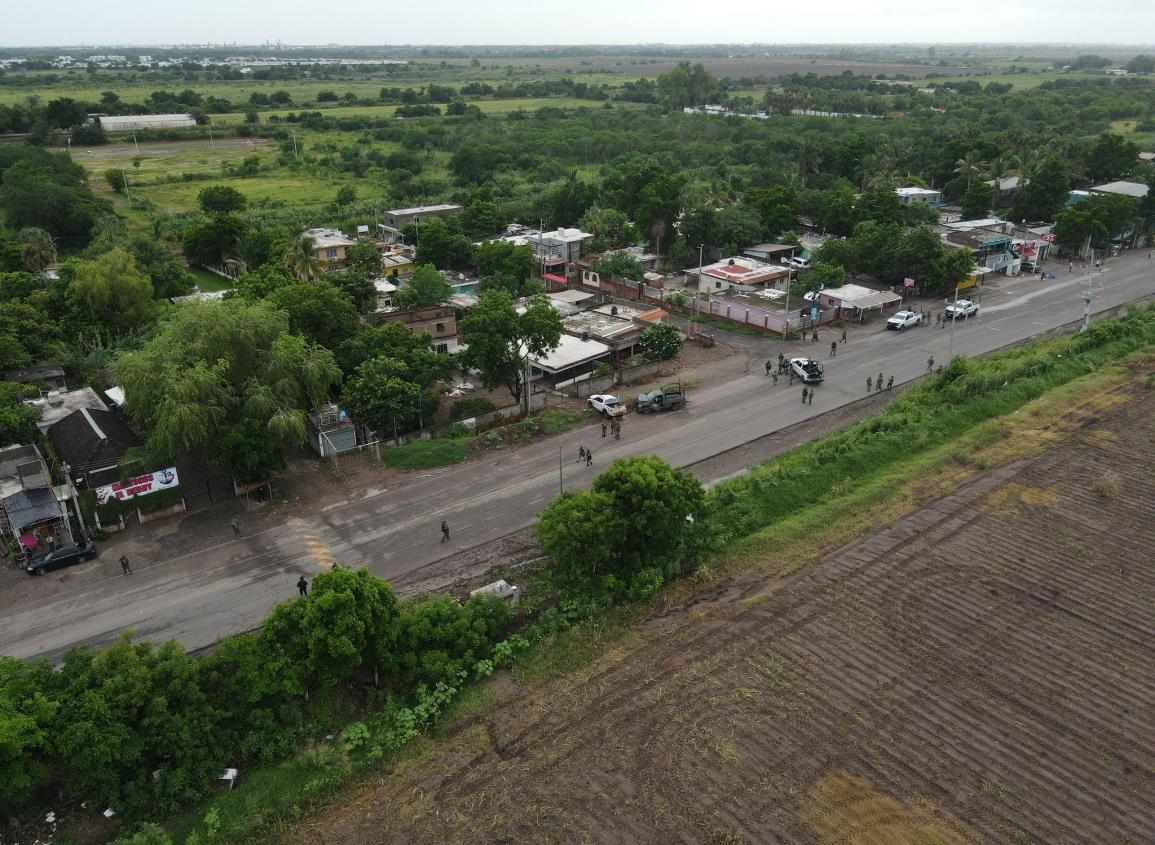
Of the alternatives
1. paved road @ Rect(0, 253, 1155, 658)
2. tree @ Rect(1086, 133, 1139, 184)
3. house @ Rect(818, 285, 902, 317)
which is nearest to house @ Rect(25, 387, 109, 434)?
paved road @ Rect(0, 253, 1155, 658)

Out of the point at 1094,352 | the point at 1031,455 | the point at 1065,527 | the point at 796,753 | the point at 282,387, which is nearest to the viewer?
the point at 796,753

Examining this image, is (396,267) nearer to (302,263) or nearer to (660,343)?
(302,263)

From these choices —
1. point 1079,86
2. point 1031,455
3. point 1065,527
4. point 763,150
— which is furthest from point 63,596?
point 1079,86

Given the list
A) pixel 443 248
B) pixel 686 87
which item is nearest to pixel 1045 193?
pixel 443 248

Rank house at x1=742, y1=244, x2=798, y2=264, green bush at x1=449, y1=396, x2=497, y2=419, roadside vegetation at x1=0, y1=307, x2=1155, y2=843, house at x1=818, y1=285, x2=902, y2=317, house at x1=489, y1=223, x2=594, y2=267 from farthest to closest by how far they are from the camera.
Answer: house at x1=489, y1=223, x2=594, y2=267 < house at x1=742, y1=244, x2=798, y2=264 < house at x1=818, y1=285, x2=902, y2=317 < green bush at x1=449, y1=396, x2=497, y2=419 < roadside vegetation at x1=0, y1=307, x2=1155, y2=843

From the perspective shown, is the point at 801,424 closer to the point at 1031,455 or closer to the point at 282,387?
the point at 1031,455

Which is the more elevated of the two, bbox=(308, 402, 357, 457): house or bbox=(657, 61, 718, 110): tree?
bbox=(657, 61, 718, 110): tree

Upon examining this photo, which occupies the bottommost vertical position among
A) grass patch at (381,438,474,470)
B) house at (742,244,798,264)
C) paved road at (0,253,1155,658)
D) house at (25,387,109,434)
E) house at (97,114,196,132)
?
paved road at (0,253,1155,658)

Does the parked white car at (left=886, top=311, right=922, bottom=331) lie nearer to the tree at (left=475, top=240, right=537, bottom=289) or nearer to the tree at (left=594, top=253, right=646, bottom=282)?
the tree at (left=594, top=253, right=646, bottom=282)
